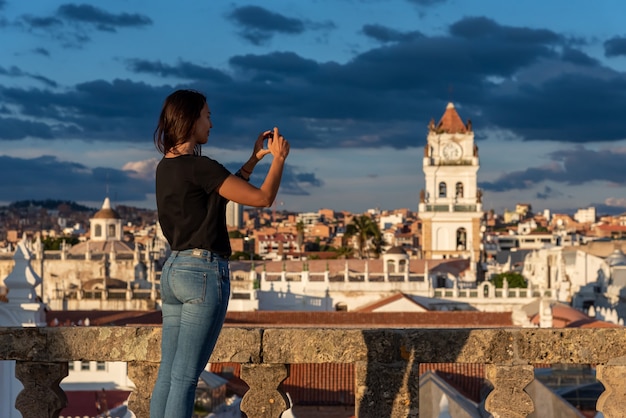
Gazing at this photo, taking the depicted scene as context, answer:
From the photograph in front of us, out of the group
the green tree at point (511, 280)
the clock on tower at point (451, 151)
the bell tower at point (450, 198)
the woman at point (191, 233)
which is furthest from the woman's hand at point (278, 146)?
the clock on tower at point (451, 151)

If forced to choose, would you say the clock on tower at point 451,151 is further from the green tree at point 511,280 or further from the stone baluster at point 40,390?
the stone baluster at point 40,390

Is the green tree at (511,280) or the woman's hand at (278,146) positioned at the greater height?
the woman's hand at (278,146)

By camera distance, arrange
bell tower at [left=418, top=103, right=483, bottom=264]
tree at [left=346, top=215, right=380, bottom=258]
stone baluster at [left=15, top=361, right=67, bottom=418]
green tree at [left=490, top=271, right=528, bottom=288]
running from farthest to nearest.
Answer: tree at [left=346, top=215, right=380, bottom=258]
bell tower at [left=418, top=103, right=483, bottom=264]
green tree at [left=490, top=271, right=528, bottom=288]
stone baluster at [left=15, top=361, right=67, bottom=418]

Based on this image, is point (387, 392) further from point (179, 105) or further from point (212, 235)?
point (179, 105)

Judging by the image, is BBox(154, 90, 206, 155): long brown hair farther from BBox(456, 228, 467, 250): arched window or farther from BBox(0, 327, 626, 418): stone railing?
BBox(456, 228, 467, 250): arched window

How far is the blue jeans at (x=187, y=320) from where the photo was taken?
5.58 m

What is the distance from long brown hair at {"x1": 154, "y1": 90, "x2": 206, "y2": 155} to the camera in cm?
577

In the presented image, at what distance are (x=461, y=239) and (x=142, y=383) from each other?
101 metres

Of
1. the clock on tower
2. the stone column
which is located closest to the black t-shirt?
the stone column

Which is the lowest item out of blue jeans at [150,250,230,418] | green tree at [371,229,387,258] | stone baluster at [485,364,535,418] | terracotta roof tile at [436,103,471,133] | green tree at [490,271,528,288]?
green tree at [490,271,528,288]

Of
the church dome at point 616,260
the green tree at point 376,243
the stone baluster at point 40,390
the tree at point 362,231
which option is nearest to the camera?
the stone baluster at point 40,390

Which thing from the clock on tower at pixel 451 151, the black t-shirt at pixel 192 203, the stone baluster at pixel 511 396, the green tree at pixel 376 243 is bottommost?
the stone baluster at pixel 511 396

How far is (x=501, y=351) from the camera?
21.6 ft

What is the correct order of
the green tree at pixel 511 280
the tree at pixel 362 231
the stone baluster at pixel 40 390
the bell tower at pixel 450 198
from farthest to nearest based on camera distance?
the tree at pixel 362 231
the bell tower at pixel 450 198
the green tree at pixel 511 280
the stone baluster at pixel 40 390
